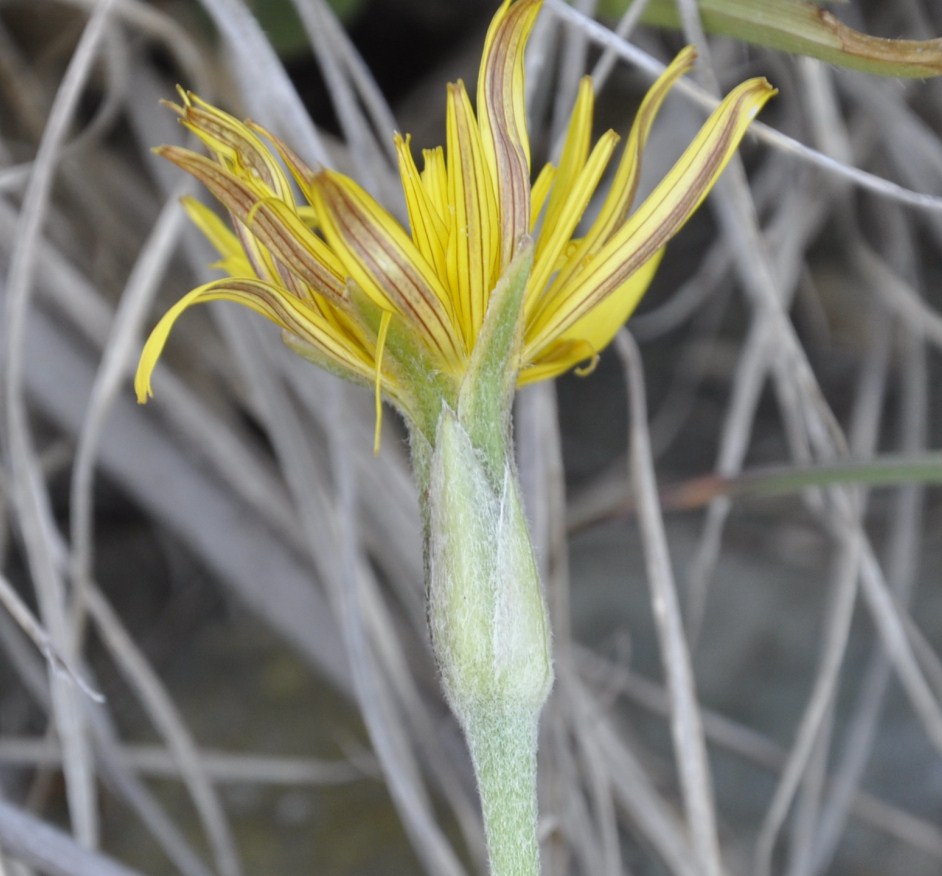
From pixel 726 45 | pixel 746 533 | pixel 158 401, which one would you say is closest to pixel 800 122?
pixel 726 45

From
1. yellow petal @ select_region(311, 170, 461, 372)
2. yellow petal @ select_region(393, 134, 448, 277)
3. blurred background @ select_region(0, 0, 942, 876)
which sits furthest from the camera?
blurred background @ select_region(0, 0, 942, 876)

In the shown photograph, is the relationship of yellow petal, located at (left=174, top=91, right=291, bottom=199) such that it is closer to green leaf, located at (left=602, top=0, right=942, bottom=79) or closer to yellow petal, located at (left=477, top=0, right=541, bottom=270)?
yellow petal, located at (left=477, top=0, right=541, bottom=270)

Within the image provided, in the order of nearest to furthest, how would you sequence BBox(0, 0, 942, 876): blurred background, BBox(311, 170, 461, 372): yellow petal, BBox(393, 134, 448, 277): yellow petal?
BBox(311, 170, 461, 372): yellow petal, BBox(393, 134, 448, 277): yellow petal, BBox(0, 0, 942, 876): blurred background

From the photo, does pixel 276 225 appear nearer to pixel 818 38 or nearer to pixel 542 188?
pixel 542 188

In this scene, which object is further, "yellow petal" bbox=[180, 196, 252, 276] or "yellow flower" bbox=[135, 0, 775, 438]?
"yellow petal" bbox=[180, 196, 252, 276]

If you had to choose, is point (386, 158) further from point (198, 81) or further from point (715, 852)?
point (715, 852)

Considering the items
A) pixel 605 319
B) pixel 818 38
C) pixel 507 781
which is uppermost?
pixel 818 38

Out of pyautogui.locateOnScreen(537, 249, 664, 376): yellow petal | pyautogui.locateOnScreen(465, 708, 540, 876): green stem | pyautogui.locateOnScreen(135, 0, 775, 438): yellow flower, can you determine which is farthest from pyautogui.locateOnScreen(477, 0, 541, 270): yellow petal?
pyautogui.locateOnScreen(465, 708, 540, 876): green stem

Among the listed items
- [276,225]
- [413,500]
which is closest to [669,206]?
[276,225]
